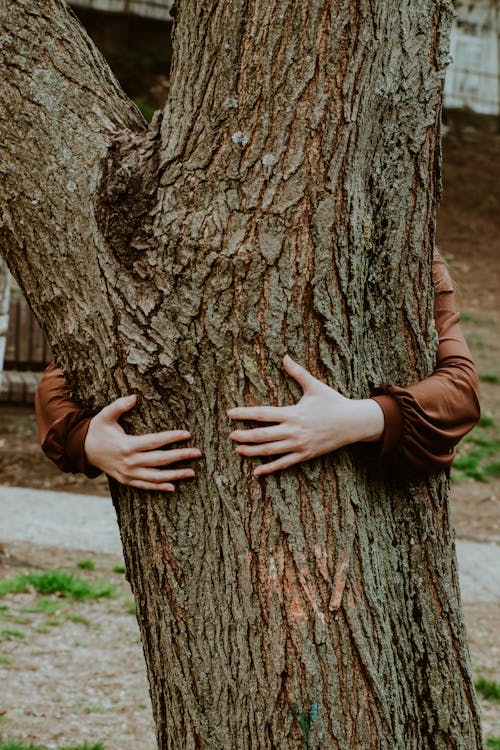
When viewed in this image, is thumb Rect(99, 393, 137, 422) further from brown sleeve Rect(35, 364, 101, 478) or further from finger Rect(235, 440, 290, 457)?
finger Rect(235, 440, 290, 457)

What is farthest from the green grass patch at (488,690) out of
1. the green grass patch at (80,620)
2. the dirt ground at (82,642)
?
the green grass patch at (80,620)

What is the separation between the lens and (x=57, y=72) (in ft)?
7.47

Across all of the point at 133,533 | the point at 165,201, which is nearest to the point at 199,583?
the point at 133,533

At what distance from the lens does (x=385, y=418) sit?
2279mm

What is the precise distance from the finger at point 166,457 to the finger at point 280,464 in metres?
0.17

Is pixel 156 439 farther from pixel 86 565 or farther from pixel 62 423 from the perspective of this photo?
pixel 86 565

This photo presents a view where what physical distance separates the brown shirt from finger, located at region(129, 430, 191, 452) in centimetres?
20

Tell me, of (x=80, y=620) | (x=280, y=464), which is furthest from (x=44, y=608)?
(x=280, y=464)

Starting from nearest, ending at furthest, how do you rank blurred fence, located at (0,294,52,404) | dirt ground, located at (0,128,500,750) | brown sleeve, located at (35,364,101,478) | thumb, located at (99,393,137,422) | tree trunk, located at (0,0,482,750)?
tree trunk, located at (0,0,482,750) → thumb, located at (99,393,137,422) → brown sleeve, located at (35,364,101,478) → dirt ground, located at (0,128,500,750) → blurred fence, located at (0,294,52,404)

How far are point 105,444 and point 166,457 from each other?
19 cm

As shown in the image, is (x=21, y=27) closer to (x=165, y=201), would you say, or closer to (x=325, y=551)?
(x=165, y=201)

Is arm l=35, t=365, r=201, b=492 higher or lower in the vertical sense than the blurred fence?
higher

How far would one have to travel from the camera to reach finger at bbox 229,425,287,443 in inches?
84.0

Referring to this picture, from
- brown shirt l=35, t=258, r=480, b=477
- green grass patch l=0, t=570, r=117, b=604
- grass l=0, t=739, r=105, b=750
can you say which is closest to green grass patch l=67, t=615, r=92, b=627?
green grass patch l=0, t=570, r=117, b=604
